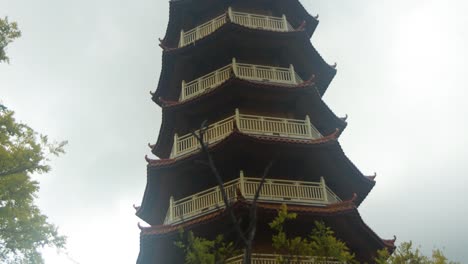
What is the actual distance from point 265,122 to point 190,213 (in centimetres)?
379

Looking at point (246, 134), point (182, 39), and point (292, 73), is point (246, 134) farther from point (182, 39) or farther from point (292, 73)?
point (182, 39)

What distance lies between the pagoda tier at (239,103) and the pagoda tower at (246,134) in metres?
0.03

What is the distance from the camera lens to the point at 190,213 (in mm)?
14992

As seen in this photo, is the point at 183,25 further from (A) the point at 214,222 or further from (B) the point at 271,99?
(A) the point at 214,222

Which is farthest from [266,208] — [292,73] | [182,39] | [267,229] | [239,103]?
[182,39]

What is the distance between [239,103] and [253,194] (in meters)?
4.01

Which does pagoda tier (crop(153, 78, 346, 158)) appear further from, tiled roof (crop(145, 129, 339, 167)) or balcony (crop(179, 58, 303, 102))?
tiled roof (crop(145, 129, 339, 167))

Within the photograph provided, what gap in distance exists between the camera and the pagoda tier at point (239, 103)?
669 inches

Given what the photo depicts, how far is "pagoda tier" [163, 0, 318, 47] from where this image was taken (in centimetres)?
2102

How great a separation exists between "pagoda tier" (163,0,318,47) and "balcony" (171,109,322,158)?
609 cm

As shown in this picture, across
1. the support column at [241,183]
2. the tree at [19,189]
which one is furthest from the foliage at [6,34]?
the support column at [241,183]

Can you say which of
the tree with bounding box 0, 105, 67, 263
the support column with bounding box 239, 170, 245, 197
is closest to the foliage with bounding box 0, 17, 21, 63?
the tree with bounding box 0, 105, 67, 263

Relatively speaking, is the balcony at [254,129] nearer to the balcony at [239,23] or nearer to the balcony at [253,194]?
the balcony at [253,194]

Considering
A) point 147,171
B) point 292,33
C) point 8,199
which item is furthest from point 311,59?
point 8,199
